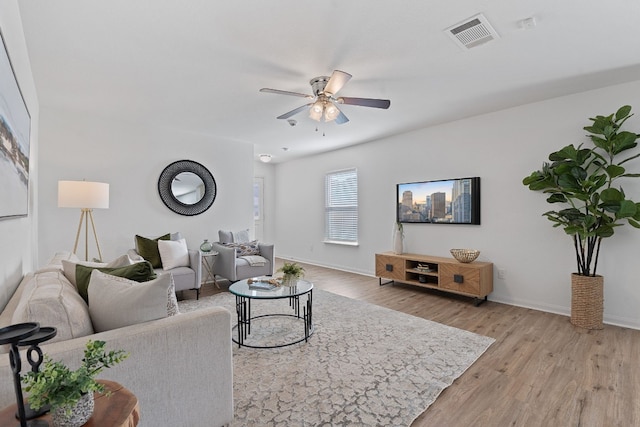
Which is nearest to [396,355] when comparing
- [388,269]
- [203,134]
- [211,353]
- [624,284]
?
[211,353]

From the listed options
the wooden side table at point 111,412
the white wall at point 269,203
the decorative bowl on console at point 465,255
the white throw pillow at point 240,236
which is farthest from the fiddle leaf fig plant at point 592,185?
the white wall at point 269,203

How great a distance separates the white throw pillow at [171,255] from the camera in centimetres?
405

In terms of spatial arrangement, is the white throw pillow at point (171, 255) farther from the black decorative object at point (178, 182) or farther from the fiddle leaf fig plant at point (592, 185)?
the fiddle leaf fig plant at point (592, 185)

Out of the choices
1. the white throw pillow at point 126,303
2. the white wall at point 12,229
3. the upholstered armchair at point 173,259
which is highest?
the white wall at point 12,229

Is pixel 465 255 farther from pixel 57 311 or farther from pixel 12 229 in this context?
pixel 12 229

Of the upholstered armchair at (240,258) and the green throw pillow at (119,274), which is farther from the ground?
the green throw pillow at (119,274)

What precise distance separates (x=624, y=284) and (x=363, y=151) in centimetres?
400

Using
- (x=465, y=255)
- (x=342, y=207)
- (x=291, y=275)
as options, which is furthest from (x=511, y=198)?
(x=342, y=207)

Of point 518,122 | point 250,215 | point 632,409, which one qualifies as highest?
point 518,122

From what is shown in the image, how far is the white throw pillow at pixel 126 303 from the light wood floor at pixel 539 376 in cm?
160

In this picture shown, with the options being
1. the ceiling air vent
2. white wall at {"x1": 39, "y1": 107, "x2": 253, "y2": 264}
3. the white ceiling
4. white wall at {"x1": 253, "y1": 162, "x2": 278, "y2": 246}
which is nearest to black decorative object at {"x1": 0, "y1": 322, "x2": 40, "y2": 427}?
the white ceiling

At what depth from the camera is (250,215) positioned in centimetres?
577

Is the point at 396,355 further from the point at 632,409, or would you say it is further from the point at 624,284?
the point at 624,284

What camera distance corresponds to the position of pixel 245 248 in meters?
4.89
